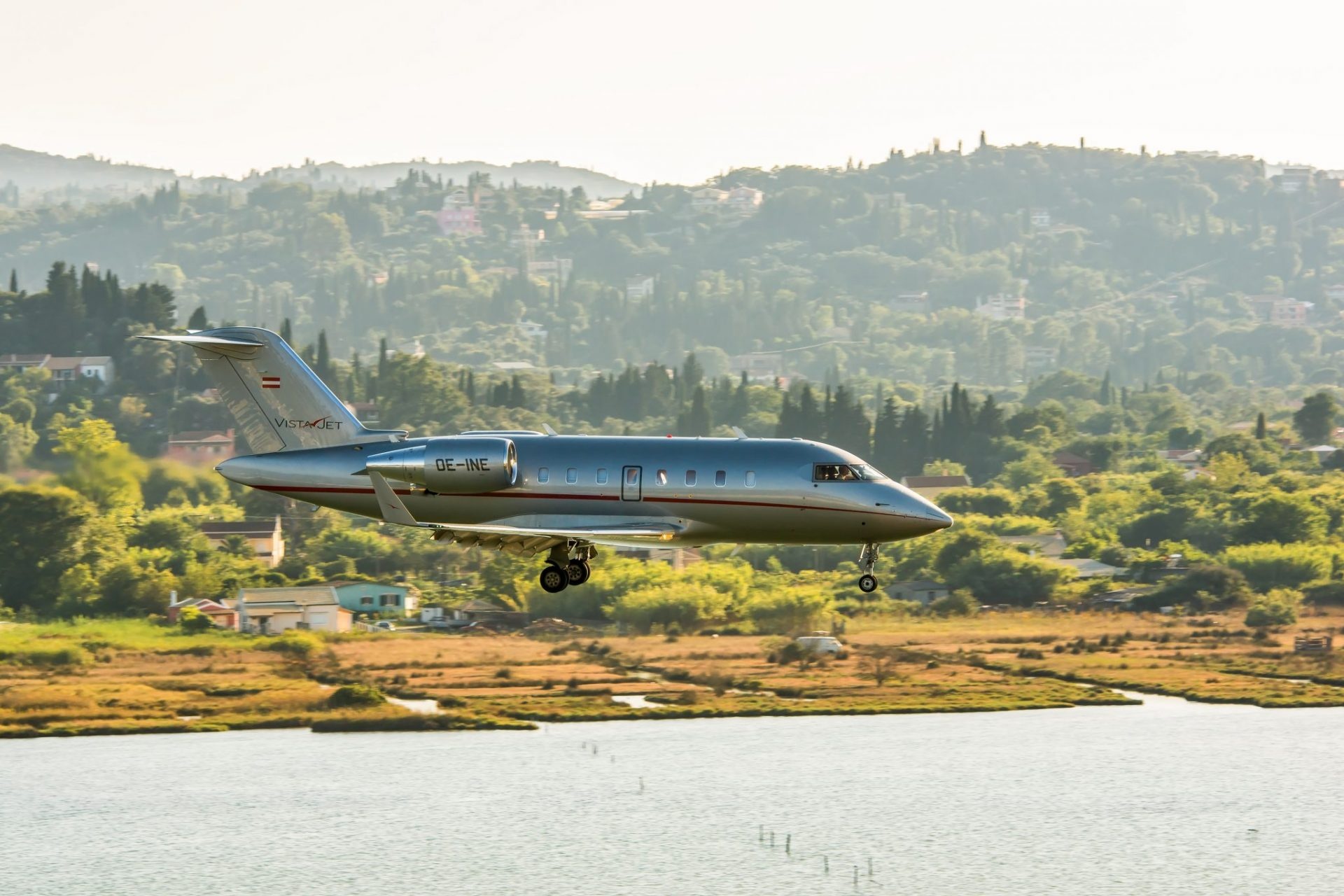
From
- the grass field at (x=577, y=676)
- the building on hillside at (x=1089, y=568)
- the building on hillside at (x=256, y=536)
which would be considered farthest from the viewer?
the building on hillside at (x=1089, y=568)

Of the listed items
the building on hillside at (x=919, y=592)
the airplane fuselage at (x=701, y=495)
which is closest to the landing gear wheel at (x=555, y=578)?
the airplane fuselage at (x=701, y=495)

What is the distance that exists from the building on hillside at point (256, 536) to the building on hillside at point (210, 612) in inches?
448

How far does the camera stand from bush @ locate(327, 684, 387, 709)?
397 feet

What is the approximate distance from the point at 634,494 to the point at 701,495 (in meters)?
1.83

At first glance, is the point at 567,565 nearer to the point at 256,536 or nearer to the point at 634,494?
the point at 634,494

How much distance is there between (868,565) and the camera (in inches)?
2002

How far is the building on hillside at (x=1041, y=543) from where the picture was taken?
172750 millimetres

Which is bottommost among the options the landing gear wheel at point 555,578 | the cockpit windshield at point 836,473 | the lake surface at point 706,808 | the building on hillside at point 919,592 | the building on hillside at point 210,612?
the lake surface at point 706,808

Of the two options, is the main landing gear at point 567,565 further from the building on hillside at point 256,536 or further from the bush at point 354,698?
the building on hillside at point 256,536

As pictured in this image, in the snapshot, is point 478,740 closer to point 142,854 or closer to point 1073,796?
point 142,854

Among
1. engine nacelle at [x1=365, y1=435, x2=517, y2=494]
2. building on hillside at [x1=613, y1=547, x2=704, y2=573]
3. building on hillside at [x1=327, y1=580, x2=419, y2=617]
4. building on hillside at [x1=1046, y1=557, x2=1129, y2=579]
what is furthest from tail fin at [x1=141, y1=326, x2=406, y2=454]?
building on hillside at [x1=1046, y1=557, x2=1129, y2=579]

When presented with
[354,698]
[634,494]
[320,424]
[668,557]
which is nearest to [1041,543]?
Result: [668,557]

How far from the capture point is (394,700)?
123 meters

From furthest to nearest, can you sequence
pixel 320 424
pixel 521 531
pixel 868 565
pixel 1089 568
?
pixel 1089 568 < pixel 320 424 < pixel 868 565 < pixel 521 531
